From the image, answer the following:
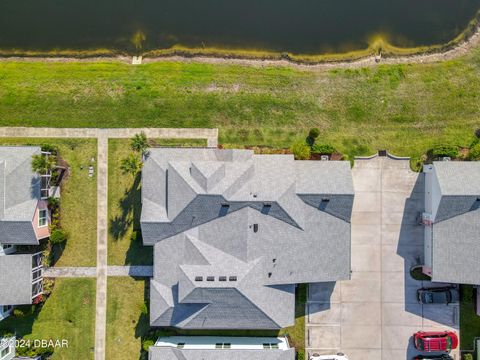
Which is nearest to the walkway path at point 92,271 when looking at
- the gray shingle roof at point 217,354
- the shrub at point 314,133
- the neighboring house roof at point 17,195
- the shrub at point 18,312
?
the shrub at point 18,312

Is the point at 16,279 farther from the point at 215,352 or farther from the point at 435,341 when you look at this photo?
the point at 435,341

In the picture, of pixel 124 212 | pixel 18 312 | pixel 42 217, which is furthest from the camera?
pixel 124 212

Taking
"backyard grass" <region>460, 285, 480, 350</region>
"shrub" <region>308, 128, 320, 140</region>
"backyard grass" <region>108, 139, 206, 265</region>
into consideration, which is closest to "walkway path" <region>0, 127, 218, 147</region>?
"backyard grass" <region>108, 139, 206, 265</region>

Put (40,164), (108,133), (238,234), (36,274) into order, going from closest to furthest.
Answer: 1. (238,234)
2. (40,164)
3. (36,274)
4. (108,133)

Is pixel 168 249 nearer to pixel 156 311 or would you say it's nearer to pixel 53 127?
pixel 156 311

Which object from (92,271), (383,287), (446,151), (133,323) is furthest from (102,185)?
(446,151)

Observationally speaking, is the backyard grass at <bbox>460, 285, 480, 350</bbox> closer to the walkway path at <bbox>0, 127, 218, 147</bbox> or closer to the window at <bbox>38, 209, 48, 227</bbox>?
the walkway path at <bbox>0, 127, 218, 147</bbox>

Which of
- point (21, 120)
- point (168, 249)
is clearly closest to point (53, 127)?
point (21, 120)
